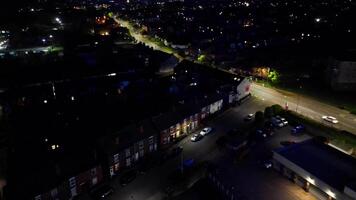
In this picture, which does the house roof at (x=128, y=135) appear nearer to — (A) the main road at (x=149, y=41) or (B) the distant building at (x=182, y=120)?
(B) the distant building at (x=182, y=120)

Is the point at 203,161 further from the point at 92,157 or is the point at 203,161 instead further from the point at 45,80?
the point at 45,80

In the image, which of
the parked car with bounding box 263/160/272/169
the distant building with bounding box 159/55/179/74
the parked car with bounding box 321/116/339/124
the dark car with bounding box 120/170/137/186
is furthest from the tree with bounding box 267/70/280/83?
the dark car with bounding box 120/170/137/186

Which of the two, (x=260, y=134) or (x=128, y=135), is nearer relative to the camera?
(x=128, y=135)

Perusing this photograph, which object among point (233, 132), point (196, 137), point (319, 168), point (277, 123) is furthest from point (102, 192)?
point (277, 123)

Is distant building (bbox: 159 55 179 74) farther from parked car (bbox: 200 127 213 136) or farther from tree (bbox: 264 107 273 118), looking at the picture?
tree (bbox: 264 107 273 118)

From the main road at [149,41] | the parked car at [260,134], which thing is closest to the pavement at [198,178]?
the parked car at [260,134]

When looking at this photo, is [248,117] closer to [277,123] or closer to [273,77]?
[277,123]
